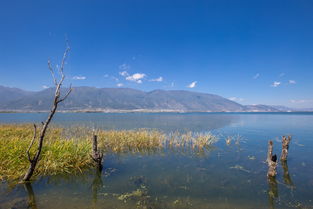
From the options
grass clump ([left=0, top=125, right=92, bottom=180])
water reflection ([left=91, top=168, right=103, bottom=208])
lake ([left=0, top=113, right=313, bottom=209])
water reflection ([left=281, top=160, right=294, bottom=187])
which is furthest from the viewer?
water reflection ([left=281, top=160, right=294, bottom=187])

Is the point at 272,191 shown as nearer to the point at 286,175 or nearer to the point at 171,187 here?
the point at 286,175

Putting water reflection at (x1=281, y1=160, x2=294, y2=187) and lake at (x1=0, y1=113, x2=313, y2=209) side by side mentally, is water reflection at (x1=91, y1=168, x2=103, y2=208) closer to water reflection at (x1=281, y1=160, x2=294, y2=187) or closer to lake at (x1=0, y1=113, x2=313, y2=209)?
lake at (x1=0, y1=113, x2=313, y2=209)

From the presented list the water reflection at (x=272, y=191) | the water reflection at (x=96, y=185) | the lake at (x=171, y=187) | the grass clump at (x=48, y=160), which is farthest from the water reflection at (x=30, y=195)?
the water reflection at (x=272, y=191)

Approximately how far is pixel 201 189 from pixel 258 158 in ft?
31.7

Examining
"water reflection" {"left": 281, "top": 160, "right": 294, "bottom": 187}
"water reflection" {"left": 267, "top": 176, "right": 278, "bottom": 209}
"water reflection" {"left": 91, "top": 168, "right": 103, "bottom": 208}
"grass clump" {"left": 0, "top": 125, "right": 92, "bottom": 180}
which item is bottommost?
"water reflection" {"left": 91, "top": 168, "right": 103, "bottom": 208}

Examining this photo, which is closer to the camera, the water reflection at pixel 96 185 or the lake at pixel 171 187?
the lake at pixel 171 187

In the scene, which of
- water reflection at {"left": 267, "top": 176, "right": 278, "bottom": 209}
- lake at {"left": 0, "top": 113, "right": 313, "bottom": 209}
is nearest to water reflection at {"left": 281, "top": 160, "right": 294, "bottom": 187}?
lake at {"left": 0, "top": 113, "right": 313, "bottom": 209}

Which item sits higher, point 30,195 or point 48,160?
point 48,160

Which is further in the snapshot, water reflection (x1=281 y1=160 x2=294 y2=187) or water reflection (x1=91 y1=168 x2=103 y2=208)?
water reflection (x1=281 y1=160 x2=294 y2=187)

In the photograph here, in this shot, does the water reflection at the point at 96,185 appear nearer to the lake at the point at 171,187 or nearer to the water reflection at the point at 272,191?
the lake at the point at 171,187

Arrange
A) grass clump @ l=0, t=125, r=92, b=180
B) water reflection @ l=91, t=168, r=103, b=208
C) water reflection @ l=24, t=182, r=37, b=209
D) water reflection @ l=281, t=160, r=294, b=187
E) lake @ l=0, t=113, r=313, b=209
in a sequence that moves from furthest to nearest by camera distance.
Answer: water reflection @ l=281, t=160, r=294, b=187
grass clump @ l=0, t=125, r=92, b=180
water reflection @ l=91, t=168, r=103, b=208
lake @ l=0, t=113, r=313, b=209
water reflection @ l=24, t=182, r=37, b=209

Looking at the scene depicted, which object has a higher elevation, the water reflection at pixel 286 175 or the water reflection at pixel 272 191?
the water reflection at pixel 286 175

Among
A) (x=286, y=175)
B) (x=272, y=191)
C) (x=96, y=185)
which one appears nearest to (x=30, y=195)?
(x=96, y=185)

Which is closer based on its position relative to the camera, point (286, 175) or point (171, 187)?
point (171, 187)
